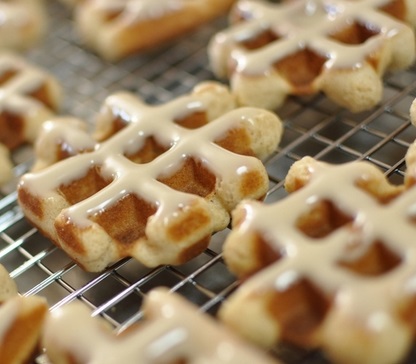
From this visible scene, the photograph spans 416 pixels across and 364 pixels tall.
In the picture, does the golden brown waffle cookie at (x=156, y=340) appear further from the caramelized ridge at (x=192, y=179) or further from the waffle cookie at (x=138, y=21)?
the waffle cookie at (x=138, y=21)

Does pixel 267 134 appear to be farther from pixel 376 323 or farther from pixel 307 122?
pixel 376 323

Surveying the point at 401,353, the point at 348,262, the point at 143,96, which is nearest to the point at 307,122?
the point at 143,96

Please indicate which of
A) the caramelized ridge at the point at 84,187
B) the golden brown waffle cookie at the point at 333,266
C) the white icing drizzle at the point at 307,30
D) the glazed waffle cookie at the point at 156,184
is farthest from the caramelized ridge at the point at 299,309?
the white icing drizzle at the point at 307,30

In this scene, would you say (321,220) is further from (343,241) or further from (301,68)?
(301,68)

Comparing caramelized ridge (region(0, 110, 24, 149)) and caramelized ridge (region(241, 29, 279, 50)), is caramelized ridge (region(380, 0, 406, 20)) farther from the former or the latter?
caramelized ridge (region(0, 110, 24, 149))

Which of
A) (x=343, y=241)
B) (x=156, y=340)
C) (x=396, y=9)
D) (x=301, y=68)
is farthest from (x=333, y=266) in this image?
(x=396, y=9)

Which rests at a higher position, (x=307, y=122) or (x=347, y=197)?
(x=347, y=197)

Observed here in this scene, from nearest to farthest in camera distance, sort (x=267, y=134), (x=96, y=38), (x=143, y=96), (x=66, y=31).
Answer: (x=267, y=134), (x=143, y=96), (x=96, y=38), (x=66, y=31)
